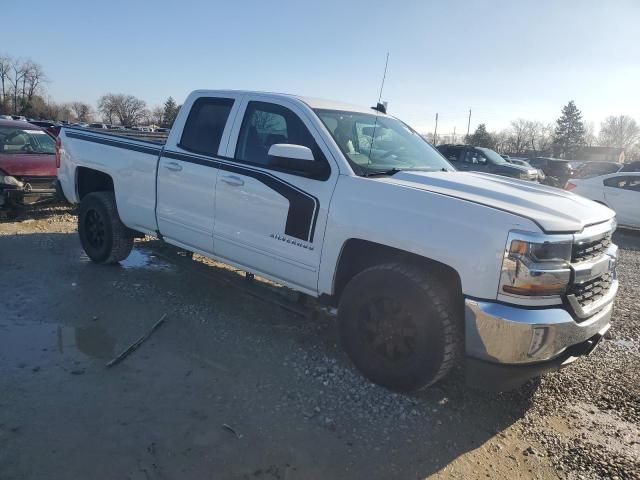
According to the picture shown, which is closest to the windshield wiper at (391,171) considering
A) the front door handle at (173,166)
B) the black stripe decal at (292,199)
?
the black stripe decal at (292,199)

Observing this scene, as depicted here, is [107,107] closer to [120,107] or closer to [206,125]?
[120,107]

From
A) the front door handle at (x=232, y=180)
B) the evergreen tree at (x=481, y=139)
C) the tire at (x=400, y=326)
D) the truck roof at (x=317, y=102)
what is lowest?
the tire at (x=400, y=326)

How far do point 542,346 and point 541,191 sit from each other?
1.36 meters

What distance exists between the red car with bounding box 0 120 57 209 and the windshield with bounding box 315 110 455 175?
252 inches

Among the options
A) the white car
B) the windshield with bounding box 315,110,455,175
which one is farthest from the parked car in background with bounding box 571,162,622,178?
the windshield with bounding box 315,110,455,175

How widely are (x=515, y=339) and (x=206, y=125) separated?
10.9 ft

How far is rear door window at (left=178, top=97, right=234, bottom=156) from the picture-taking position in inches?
180

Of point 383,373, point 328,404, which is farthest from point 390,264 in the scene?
point 328,404

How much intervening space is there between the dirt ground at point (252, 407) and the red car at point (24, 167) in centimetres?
398

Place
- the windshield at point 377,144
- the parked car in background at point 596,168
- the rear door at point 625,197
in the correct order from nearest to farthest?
the windshield at point 377,144 → the rear door at point 625,197 → the parked car in background at point 596,168

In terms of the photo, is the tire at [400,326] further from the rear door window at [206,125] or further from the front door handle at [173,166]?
the front door handle at [173,166]

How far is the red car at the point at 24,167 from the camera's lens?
812cm

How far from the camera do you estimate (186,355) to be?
386 cm

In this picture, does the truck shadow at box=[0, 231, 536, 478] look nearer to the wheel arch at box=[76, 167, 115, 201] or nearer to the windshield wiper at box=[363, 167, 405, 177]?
the wheel arch at box=[76, 167, 115, 201]
